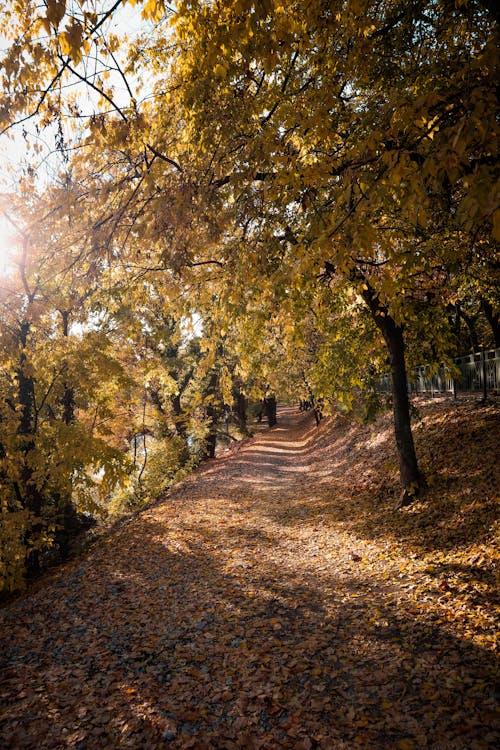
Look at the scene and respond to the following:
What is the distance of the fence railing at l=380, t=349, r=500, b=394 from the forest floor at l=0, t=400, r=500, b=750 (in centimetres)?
237

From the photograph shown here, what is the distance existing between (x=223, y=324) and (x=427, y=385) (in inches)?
645

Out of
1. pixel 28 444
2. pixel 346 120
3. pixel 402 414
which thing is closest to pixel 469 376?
pixel 402 414

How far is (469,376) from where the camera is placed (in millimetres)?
15258

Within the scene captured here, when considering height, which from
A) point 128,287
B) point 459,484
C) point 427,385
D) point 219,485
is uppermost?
point 128,287

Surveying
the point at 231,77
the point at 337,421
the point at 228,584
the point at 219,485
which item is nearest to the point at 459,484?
the point at 228,584

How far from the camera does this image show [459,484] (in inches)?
313

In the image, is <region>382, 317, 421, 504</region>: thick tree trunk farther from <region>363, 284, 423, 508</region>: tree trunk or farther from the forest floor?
the forest floor

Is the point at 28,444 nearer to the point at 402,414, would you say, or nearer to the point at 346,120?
the point at 402,414

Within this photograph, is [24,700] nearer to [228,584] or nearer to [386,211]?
[228,584]

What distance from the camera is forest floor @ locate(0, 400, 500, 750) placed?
3.46 meters

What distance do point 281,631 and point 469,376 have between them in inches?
519

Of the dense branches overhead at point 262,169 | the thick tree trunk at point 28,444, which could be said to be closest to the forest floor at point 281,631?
the thick tree trunk at point 28,444

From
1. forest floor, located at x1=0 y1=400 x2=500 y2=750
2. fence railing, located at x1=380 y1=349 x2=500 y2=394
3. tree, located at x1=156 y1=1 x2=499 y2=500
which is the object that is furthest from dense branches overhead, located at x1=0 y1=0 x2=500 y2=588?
fence railing, located at x1=380 y1=349 x2=500 y2=394

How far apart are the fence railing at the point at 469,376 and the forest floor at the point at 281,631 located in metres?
2.37
